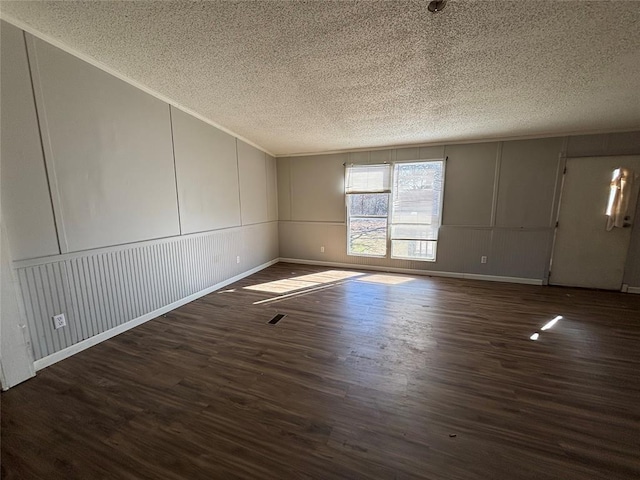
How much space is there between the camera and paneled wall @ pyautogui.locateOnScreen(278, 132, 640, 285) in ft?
12.5

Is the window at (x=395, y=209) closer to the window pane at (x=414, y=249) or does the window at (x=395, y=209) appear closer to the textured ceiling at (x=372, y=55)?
the window pane at (x=414, y=249)

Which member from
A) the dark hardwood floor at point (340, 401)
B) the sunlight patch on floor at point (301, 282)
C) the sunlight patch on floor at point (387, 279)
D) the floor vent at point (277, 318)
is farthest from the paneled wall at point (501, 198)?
the floor vent at point (277, 318)

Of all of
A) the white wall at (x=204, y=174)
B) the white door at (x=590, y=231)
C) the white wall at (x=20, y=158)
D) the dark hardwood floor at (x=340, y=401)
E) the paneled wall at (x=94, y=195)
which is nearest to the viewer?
the dark hardwood floor at (x=340, y=401)

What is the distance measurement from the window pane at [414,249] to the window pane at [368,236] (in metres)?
0.22

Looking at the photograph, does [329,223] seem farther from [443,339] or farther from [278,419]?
[278,419]

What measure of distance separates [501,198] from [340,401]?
171 inches

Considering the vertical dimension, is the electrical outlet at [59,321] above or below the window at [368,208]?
below

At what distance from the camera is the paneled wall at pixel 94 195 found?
1842mm

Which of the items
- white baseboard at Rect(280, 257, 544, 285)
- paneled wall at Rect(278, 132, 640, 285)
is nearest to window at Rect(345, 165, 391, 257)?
paneled wall at Rect(278, 132, 640, 285)

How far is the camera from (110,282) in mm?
2477

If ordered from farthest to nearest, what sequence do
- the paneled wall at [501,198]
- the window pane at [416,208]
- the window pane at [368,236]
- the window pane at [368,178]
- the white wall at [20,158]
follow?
the window pane at [368,236] → the window pane at [368,178] → the window pane at [416,208] → the paneled wall at [501,198] → the white wall at [20,158]

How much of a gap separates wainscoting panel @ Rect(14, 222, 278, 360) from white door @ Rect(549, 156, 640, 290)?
5658mm

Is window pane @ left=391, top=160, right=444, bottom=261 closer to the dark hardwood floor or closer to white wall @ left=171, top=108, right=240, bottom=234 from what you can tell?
the dark hardwood floor

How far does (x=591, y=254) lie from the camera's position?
3842mm
